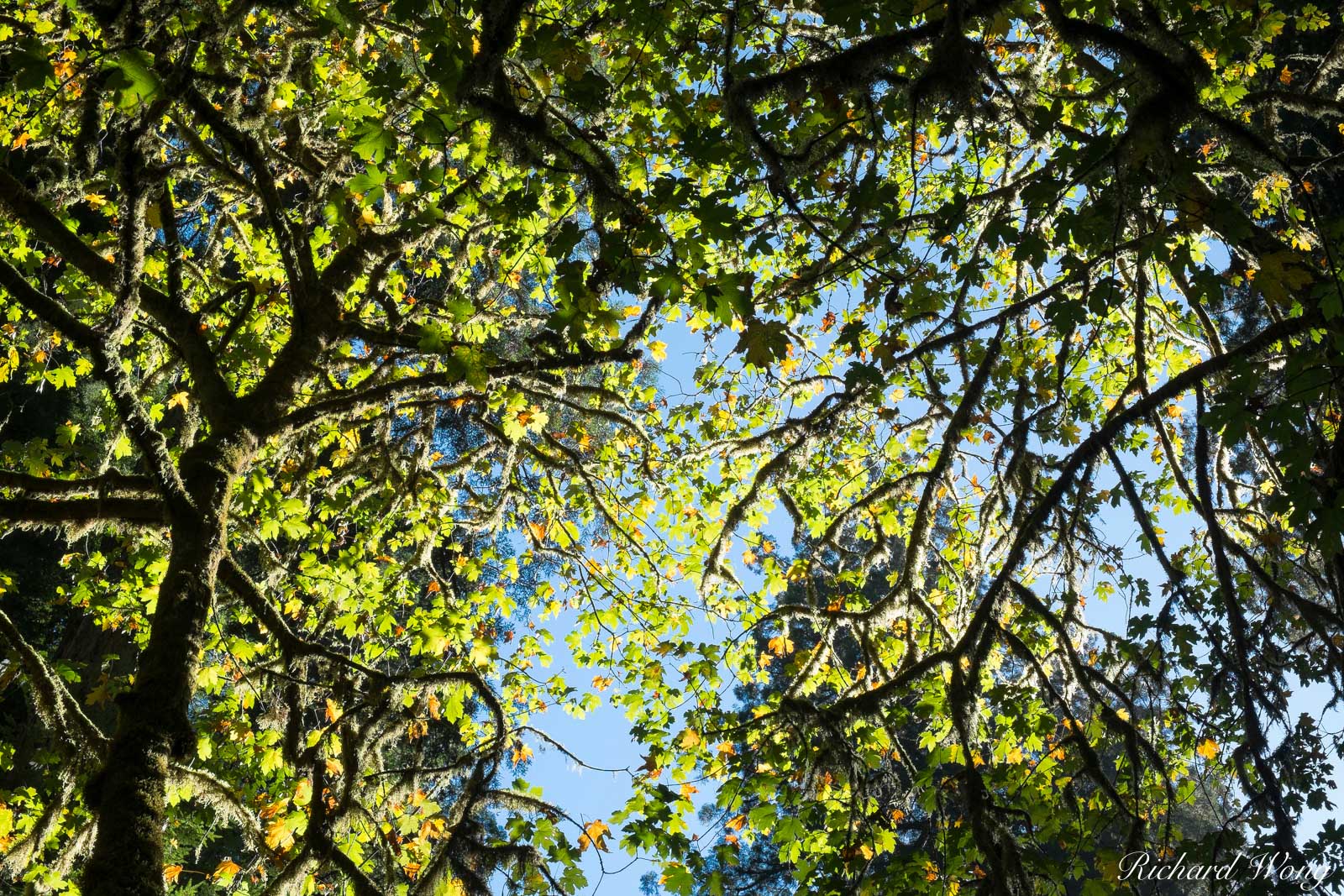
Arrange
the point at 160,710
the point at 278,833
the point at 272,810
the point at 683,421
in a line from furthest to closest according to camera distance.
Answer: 1. the point at 683,421
2. the point at 272,810
3. the point at 278,833
4. the point at 160,710

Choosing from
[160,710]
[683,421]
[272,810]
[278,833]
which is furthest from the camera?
[683,421]

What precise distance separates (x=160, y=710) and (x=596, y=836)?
10.9ft

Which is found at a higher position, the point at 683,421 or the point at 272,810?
the point at 683,421

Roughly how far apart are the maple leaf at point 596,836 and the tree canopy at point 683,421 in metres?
0.20

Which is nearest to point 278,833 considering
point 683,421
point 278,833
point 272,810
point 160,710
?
point 278,833

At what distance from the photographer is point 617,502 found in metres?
7.08

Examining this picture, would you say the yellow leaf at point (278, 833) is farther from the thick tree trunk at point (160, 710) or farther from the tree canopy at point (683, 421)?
the thick tree trunk at point (160, 710)

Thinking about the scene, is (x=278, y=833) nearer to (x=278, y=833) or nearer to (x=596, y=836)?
(x=278, y=833)

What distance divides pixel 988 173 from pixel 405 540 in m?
6.27

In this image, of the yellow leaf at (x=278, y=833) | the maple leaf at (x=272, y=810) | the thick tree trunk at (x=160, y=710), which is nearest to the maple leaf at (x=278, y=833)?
the yellow leaf at (x=278, y=833)

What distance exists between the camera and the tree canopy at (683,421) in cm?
329

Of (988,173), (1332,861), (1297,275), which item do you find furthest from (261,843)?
(988,173)

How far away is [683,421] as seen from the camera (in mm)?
7699

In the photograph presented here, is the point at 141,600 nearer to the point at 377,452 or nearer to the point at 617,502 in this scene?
the point at 377,452
